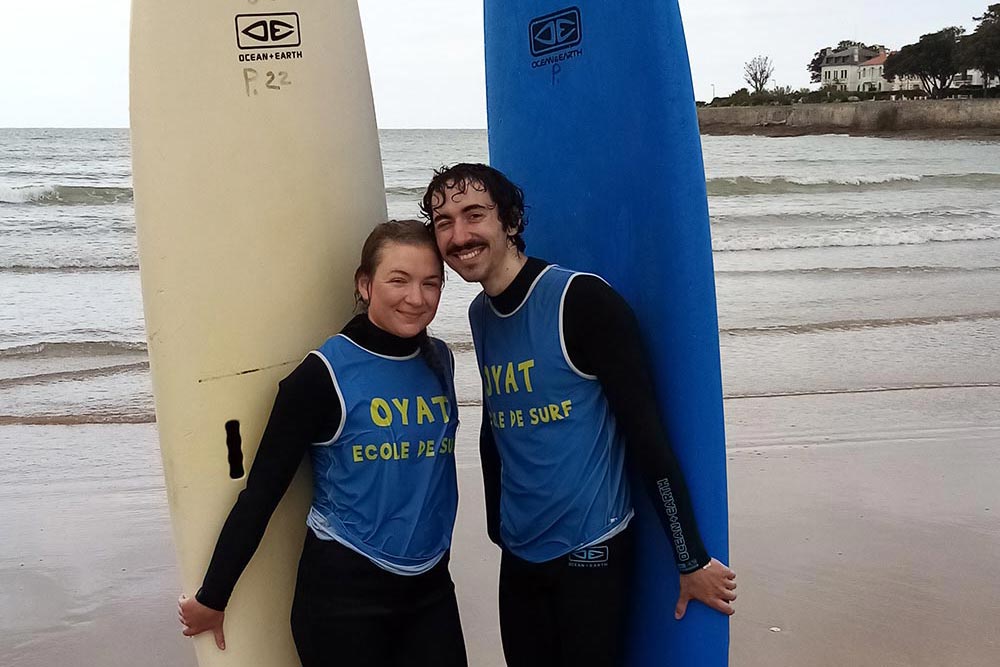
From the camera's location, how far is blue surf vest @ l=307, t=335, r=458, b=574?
69.2 inches

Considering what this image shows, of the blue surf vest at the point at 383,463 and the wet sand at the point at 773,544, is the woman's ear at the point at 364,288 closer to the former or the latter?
the blue surf vest at the point at 383,463

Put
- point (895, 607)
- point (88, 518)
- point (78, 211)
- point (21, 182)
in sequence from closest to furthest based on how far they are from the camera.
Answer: point (895, 607)
point (88, 518)
point (78, 211)
point (21, 182)

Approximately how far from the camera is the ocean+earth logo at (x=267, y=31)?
204cm

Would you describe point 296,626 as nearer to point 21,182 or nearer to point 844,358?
point 844,358

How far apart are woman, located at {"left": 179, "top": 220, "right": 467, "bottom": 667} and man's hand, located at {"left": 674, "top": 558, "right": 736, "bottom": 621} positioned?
1.48ft

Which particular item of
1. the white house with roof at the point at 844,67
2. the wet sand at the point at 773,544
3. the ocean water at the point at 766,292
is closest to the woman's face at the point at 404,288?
the wet sand at the point at 773,544

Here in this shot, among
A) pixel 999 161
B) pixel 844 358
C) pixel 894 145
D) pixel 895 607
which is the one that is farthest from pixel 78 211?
pixel 894 145

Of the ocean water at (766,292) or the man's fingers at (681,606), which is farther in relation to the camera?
the ocean water at (766,292)

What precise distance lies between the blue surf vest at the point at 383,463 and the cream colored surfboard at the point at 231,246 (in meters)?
0.33

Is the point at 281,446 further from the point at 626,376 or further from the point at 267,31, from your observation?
the point at 267,31

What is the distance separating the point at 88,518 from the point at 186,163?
219 centimetres

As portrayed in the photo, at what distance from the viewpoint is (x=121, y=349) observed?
6.33m

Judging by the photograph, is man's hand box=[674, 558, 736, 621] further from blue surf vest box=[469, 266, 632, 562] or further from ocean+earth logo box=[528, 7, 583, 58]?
ocean+earth logo box=[528, 7, 583, 58]

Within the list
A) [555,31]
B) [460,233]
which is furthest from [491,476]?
[555,31]
